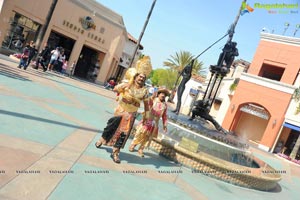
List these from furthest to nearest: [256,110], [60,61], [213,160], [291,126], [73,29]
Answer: [256,110] → [73,29] → [291,126] → [60,61] → [213,160]

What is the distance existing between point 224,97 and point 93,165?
24.2m

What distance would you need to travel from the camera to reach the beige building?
19.8 m

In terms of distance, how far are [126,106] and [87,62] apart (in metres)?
21.6

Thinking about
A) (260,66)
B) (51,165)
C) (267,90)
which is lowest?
(51,165)

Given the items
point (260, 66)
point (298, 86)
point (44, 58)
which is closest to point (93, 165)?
point (44, 58)

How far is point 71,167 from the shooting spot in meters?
4.33

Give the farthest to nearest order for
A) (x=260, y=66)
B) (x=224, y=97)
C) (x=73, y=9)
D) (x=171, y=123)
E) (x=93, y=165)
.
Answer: (x=224, y=97) → (x=260, y=66) → (x=73, y=9) → (x=171, y=123) → (x=93, y=165)

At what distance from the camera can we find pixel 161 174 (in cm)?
564

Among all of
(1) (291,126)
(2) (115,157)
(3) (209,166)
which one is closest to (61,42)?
(1) (291,126)

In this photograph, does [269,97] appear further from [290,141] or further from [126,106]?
[126,106]

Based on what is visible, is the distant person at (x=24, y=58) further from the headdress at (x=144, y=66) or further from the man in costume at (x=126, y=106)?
the headdress at (x=144, y=66)

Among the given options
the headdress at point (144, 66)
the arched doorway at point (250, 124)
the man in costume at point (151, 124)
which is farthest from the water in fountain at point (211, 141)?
the arched doorway at point (250, 124)

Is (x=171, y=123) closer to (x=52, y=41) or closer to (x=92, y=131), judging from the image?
(x=92, y=131)

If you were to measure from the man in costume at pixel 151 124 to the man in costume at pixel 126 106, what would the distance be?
3.15 ft
